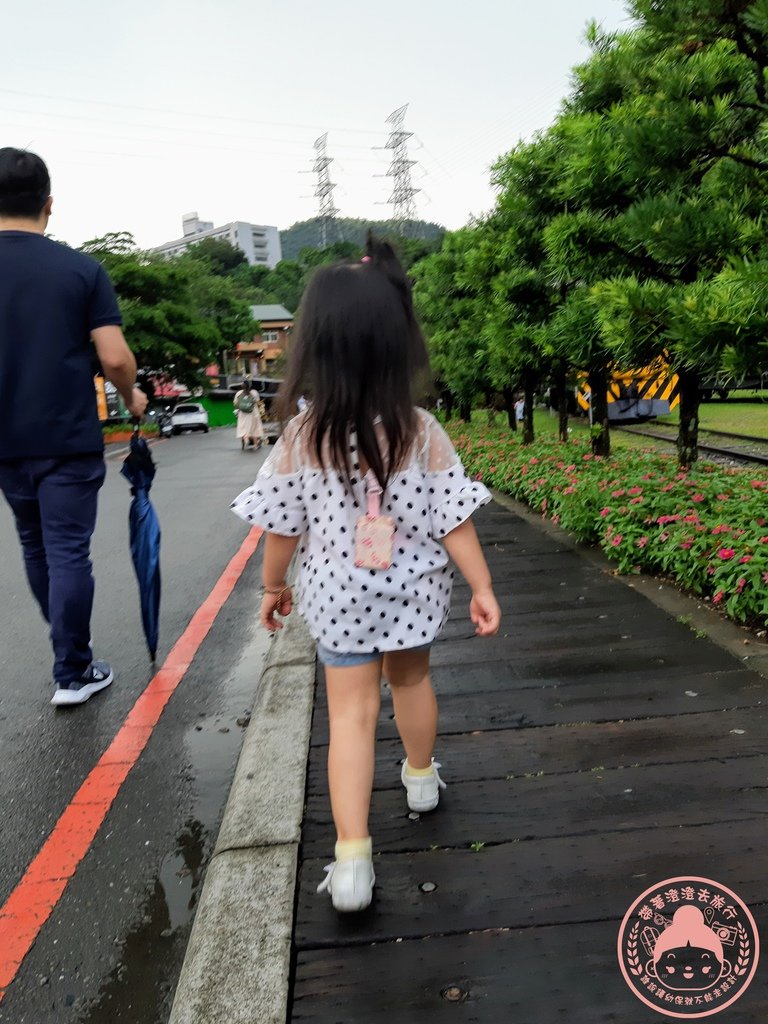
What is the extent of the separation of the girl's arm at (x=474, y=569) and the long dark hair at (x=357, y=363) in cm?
24

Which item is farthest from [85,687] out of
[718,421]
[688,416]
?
[718,421]

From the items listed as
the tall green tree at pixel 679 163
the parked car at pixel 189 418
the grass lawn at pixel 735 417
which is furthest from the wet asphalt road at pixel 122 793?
the parked car at pixel 189 418

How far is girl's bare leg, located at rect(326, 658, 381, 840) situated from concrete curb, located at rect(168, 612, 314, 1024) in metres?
0.26

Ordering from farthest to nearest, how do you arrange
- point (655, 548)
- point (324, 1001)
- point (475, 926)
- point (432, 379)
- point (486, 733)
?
point (655, 548), point (486, 733), point (432, 379), point (475, 926), point (324, 1001)

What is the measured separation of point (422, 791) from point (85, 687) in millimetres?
1835

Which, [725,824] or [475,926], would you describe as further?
[725,824]

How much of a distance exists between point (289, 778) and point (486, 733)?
0.69 meters

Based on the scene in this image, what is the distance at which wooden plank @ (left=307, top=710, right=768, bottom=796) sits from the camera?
2.57 meters

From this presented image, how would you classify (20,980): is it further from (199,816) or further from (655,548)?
(655,548)

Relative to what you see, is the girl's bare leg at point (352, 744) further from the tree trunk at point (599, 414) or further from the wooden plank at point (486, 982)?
the tree trunk at point (599, 414)

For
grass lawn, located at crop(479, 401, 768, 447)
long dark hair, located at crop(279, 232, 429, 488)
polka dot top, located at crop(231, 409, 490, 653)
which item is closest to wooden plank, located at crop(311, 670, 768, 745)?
polka dot top, located at crop(231, 409, 490, 653)

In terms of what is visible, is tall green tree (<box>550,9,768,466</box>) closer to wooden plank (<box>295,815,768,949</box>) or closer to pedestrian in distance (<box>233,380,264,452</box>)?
wooden plank (<box>295,815,768,949</box>)

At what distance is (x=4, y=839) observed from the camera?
254cm

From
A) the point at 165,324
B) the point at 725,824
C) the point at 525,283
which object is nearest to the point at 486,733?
the point at 725,824
